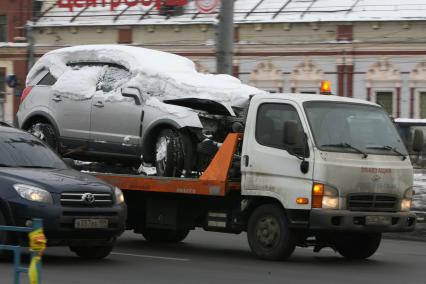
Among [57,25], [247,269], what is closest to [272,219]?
[247,269]

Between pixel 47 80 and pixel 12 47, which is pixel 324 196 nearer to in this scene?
pixel 47 80

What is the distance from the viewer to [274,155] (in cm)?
1330

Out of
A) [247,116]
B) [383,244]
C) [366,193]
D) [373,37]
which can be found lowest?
[383,244]

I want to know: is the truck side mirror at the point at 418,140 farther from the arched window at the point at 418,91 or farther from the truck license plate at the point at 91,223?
the arched window at the point at 418,91

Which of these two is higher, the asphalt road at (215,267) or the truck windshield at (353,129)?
the truck windshield at (353,129)

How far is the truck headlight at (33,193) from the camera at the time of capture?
11.9 m

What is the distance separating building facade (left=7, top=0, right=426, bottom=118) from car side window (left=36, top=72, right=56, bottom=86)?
2614 centimetres

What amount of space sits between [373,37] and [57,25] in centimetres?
1513

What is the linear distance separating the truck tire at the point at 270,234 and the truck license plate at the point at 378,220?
960mm

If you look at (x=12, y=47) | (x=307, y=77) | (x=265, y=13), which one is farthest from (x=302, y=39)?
(x=12, y=47)

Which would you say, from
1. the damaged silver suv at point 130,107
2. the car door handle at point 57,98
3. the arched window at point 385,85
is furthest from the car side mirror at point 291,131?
the arched window at point 385,85

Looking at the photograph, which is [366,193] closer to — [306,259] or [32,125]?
[306,259]

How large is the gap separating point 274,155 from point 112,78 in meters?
3.32

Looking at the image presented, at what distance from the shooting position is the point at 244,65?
44.5 meters
